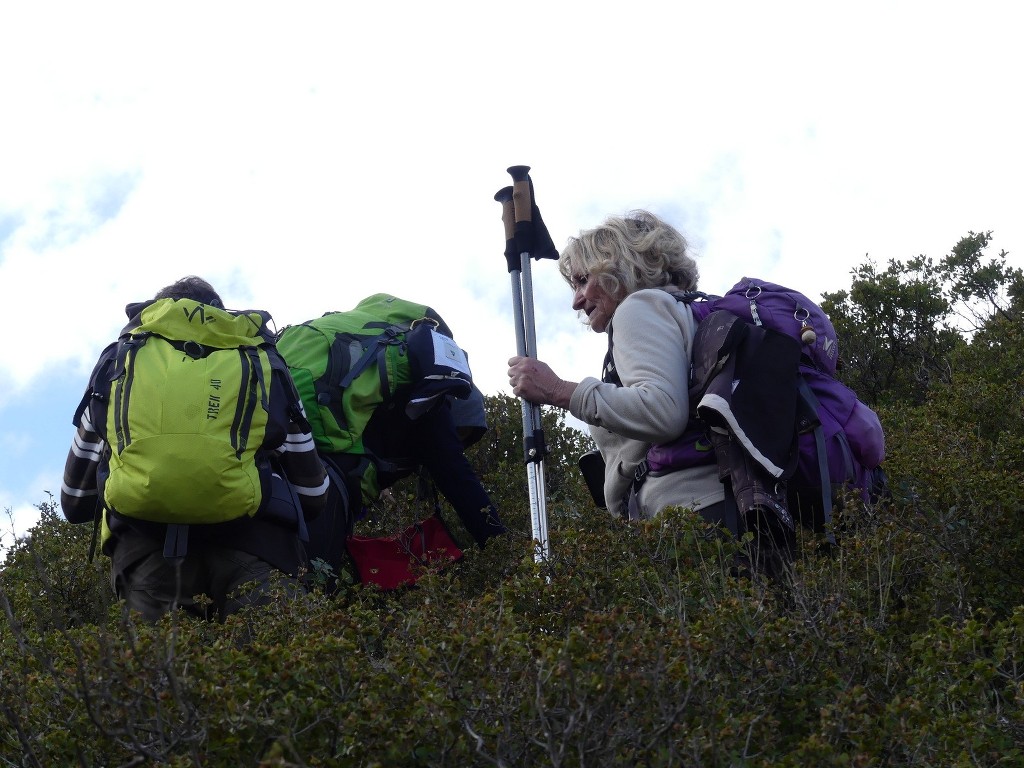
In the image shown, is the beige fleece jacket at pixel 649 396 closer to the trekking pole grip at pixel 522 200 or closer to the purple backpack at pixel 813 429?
the purple backpack at pixel 813 429

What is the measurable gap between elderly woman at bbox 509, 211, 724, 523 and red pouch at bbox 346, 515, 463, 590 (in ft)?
4.23

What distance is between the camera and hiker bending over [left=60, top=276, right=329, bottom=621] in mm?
4391

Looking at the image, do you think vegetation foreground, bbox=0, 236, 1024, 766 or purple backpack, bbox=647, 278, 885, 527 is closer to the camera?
vegetation foreground, bbox=0, 236, 1024, 766

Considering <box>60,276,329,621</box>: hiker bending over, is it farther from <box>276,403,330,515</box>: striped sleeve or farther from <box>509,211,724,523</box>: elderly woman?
<box>509,211,724,523</box>: elderly woman

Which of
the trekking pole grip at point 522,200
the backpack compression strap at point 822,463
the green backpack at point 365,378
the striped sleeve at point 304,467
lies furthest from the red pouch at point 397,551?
the backpack compression strap at point 822,463

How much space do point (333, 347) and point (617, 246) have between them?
1.45m

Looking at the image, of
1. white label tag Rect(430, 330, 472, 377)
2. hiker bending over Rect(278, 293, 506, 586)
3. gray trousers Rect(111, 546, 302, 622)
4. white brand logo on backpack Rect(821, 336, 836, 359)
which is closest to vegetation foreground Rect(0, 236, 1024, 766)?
gray trousers Rect(111, 546, 302, 622)

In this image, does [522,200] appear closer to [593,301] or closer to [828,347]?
[593,301]

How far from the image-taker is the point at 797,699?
320 cm

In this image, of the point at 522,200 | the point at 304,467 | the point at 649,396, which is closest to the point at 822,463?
the point at 649,396

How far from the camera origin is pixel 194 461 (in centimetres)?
437

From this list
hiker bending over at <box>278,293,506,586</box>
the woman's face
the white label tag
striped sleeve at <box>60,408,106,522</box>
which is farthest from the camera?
the white label tag

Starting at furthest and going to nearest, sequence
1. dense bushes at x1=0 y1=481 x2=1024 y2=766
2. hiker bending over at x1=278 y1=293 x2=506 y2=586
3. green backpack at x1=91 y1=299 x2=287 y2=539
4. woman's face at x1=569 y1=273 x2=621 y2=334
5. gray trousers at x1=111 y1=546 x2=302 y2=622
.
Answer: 1. hiker bending over at x1=278 y1=293 x2=506 y2=586
2. woman's face at x1=569 y1=273 x2=621 y2=334
3. gray trousers at x1=111 y1=546 x2=302 y2=622
4. green backpack at x1=91 y1=299 x2=287 y2=539
5. dense bushes at x1=0 y1=481 x2=1024 y2=766

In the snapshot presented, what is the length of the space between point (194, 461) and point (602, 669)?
2.07 meters
